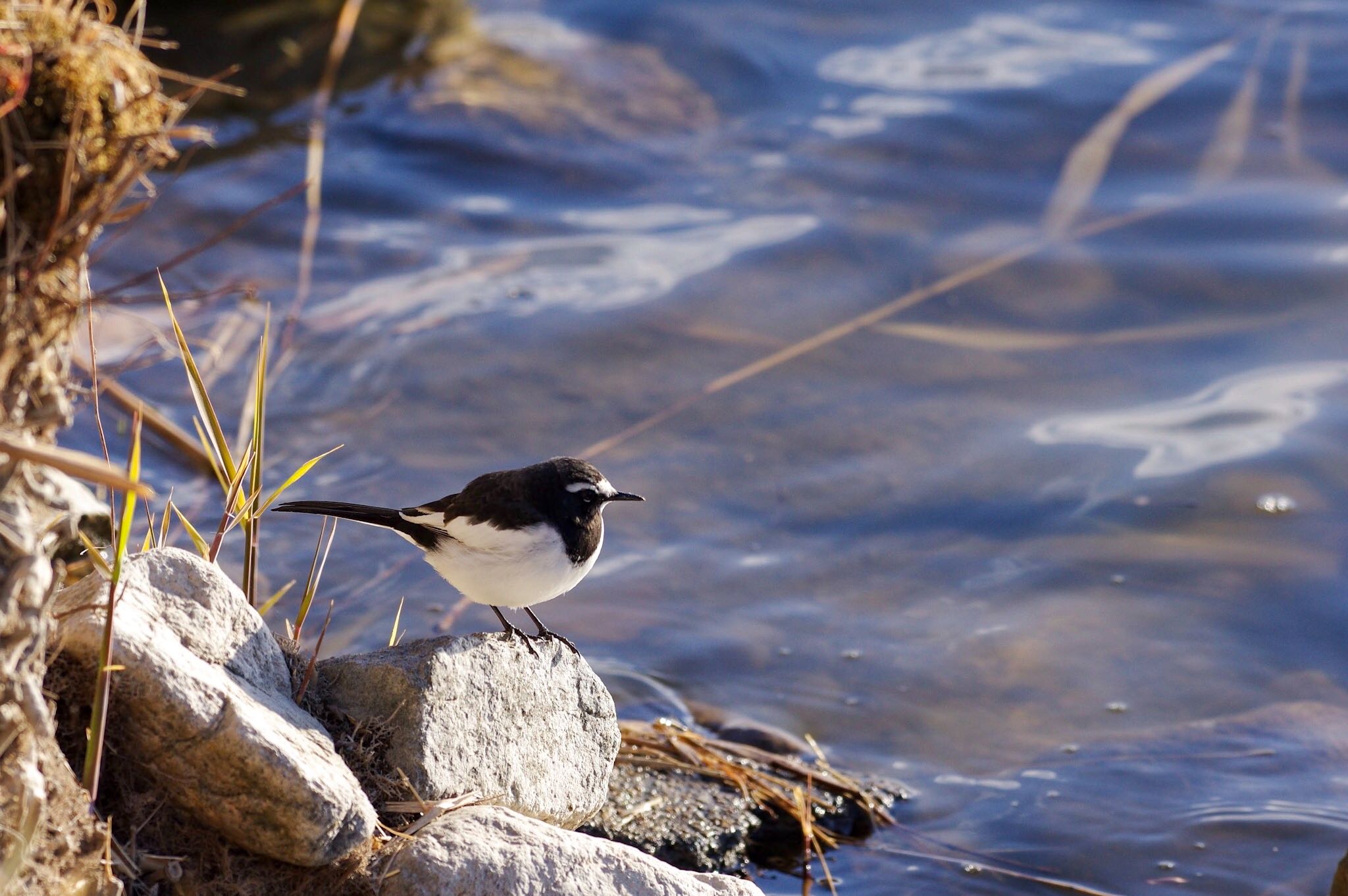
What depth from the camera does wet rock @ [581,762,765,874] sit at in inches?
190

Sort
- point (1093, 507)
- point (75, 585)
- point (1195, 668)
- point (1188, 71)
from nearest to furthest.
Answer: point (75, 585) → point (1195, 668) → point (1093, 507) → point (1188, 71)

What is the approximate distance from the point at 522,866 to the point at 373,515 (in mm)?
1661

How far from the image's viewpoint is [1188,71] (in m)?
12.7

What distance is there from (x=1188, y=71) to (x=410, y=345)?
7.97 metres

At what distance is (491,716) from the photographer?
4203mm

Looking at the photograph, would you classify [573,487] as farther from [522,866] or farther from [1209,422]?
[1209,422]

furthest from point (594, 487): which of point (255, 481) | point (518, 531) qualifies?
point (255, 481)

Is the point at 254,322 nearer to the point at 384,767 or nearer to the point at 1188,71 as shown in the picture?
the point at 384,767

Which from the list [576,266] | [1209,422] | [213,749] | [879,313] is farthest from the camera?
[576,266]

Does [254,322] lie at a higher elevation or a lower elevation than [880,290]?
lower

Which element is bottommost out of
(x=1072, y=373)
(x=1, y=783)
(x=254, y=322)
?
(x=254, y=322)

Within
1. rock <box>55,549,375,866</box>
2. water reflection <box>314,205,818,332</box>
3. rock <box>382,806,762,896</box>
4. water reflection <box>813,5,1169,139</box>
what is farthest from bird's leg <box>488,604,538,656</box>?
water reflection <box>813,5,1169,139</box>

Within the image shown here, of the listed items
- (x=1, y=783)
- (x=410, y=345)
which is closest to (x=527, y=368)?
(x=410, y=345)

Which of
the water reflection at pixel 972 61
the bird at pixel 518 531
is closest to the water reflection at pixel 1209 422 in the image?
the water reflection at pixel 972 61
